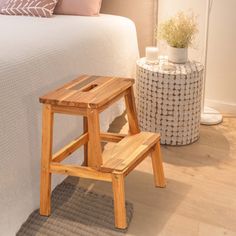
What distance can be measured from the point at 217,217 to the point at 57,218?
0.64 metres

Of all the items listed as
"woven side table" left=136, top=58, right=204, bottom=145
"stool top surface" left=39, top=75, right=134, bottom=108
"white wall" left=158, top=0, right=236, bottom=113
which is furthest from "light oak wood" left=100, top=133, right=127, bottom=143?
"white wall" left=158, top=0, right=236, bottom=113

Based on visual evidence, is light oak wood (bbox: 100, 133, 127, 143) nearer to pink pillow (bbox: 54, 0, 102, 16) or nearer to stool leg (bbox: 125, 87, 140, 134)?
stool leg (bbox: 125, 87, 140, 134)

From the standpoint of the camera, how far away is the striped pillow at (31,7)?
94.8 inches

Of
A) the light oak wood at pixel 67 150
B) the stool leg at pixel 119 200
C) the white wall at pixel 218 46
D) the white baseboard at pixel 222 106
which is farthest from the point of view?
the white baseboard at pixel 222 106

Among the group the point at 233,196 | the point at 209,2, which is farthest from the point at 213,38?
the point at 233,196

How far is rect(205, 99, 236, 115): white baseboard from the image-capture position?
2.78 m

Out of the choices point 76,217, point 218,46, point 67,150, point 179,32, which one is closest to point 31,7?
point 179,32

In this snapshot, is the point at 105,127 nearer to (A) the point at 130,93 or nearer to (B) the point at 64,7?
(A) the point at 130,93

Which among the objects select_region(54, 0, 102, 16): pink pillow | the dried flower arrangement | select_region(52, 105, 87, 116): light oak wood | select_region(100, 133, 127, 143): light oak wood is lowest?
select_region(100, 133, 127, 143): light oak wood

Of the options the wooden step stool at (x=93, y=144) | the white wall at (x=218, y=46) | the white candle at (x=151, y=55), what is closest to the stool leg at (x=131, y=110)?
the wooden step stool at (x=93, y=144)

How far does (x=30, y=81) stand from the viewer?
63.1 inches

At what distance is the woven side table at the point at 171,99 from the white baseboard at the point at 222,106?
19.3 inches

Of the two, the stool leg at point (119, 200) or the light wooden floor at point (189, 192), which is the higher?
the stool leg at point (119, 200)

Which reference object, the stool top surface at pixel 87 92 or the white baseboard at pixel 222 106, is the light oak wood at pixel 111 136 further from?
the white baseboard at pixel 222 106
